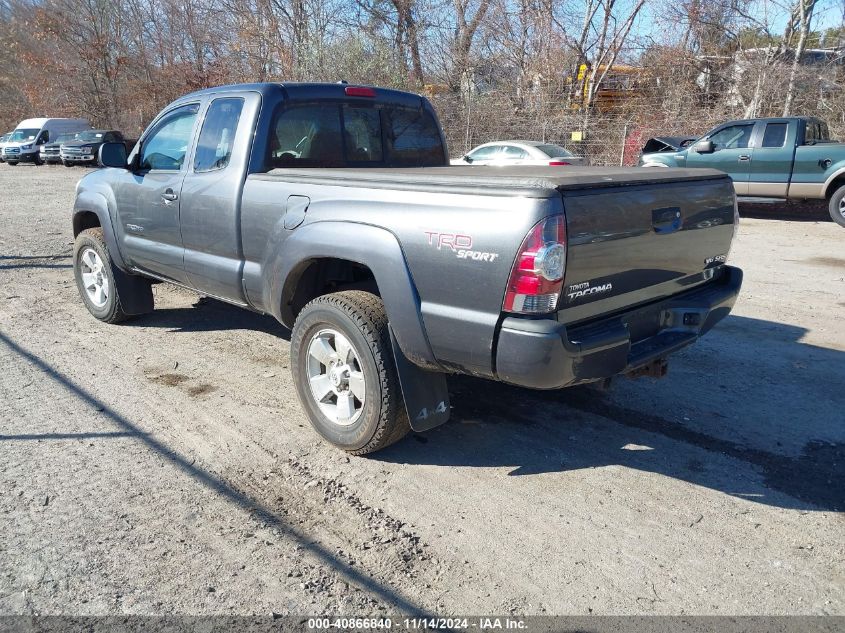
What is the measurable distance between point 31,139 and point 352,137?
32.8 m

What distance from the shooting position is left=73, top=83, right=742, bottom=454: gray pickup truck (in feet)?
9.70

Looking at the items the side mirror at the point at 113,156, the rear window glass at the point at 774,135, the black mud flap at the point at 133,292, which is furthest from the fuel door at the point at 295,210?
the rear window glass at the point at 774,135

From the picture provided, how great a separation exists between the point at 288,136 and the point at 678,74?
61.7 feet

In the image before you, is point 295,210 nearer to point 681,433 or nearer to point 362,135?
point 362,135

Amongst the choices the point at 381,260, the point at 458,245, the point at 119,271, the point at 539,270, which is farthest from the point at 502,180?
the point at 119,271

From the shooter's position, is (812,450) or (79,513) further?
(812,450)

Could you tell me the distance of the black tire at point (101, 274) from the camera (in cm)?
596

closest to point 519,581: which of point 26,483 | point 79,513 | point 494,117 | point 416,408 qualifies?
point 416,408

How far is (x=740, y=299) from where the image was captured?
7172 millimetres

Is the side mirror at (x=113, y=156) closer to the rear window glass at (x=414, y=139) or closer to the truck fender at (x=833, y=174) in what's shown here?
the rear window glass at (x=414, y=139)

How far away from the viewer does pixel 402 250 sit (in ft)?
10.7

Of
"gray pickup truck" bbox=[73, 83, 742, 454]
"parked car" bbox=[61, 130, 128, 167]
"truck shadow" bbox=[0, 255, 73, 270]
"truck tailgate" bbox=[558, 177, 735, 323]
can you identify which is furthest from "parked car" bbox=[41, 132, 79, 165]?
"truck tailgate" bbox=[558, 177, 735, 323]

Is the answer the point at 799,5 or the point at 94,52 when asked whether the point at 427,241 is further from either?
the point at 94,52

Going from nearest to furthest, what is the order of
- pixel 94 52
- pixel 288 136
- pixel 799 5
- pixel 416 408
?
pixel 416 408 < pixel 288 136 < pixel 799 5 < pixel 94 52
